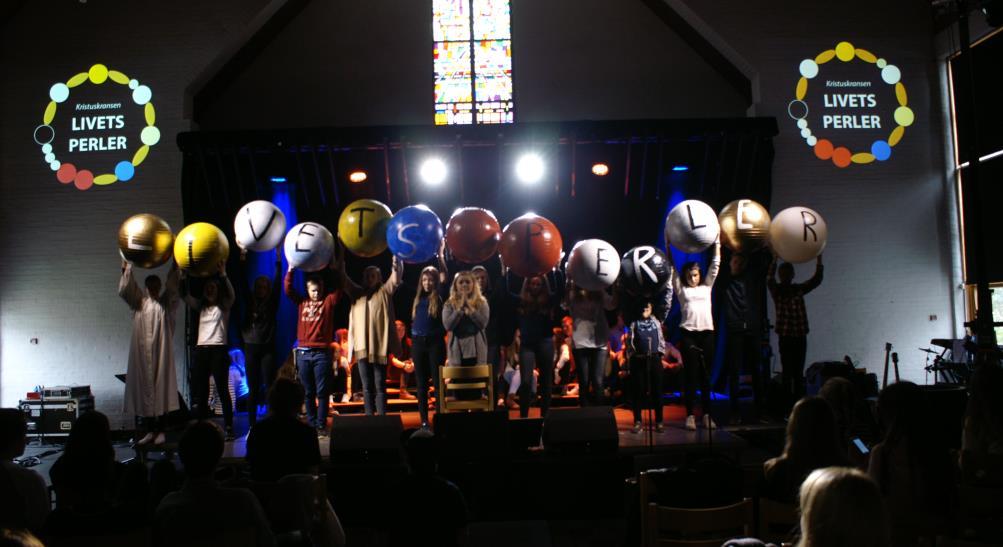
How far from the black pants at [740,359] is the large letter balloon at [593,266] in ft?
4.05

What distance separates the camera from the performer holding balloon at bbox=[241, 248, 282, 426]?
21.4 ft

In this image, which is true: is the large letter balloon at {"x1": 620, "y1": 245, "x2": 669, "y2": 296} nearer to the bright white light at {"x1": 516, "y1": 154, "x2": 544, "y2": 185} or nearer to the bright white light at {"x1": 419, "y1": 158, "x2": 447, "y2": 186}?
the bright white light at {"x1": 516, "y1": 154, "x2": 544, "y2": 185}

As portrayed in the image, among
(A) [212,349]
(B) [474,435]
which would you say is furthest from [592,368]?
(A) [212,349]

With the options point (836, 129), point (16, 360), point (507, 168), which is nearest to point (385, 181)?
point (507, 168)

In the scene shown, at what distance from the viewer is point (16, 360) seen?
8.85 meters

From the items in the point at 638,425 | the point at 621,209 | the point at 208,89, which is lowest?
the point at 638,425

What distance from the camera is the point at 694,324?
254 inches

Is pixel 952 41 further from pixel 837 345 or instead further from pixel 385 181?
pixel 385 181

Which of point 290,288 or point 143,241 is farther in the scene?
point 290,288

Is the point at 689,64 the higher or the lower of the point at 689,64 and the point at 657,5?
the lower

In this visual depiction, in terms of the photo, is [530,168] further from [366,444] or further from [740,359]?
[366,444]

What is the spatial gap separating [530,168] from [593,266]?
9.81ft

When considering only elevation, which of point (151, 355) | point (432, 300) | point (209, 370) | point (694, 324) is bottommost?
point (209, 370)

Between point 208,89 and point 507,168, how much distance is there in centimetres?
380
